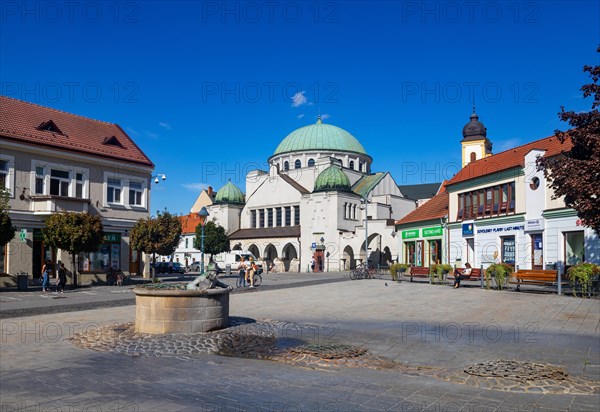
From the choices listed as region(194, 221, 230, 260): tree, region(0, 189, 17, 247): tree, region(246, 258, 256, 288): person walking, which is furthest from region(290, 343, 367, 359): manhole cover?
region(194, 221, 230, 260): tree

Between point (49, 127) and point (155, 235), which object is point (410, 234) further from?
point (49, 127)

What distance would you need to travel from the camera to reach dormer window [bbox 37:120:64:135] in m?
31.6

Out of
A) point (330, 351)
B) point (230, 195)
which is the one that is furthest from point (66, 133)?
point (230, 195)

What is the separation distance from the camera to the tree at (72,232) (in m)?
26.3

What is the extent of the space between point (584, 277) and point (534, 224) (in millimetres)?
9991

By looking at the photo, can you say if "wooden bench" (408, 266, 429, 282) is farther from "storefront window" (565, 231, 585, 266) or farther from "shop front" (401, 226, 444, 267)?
"shop front" (401, 226, 444, 267)

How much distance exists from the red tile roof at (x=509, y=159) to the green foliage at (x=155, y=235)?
19167 millimetres

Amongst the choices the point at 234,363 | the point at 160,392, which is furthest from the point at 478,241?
the point at 160,392

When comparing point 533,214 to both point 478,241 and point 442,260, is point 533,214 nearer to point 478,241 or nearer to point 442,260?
point 478,241

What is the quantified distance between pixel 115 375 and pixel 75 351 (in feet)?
8.01

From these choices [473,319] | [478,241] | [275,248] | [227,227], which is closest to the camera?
[473,319]

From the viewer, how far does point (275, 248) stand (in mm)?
67375

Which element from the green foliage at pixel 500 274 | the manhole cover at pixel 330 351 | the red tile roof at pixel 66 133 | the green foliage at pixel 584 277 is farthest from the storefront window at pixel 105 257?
the green foliage at pixel 584 277

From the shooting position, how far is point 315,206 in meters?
61.6
